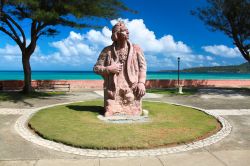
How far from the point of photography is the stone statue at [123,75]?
39.7 feet

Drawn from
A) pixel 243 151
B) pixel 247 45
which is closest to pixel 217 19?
pixel 247 45

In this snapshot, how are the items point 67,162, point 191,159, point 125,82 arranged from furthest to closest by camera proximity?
point 125,82 → point 191,159 → point 67,162

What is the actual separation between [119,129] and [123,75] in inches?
118

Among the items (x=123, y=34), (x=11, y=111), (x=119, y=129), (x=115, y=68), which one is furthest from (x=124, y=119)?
(x=11, y=111)

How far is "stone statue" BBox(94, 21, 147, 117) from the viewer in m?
12.1

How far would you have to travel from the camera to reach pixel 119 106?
12.3 meters

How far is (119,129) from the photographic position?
9.96 metres

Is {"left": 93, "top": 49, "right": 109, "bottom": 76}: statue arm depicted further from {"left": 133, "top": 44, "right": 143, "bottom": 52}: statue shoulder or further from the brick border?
the brick border

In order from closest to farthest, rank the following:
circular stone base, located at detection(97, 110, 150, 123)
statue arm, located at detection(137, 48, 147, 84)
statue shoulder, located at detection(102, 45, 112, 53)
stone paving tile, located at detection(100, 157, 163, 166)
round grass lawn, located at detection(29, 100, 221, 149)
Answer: stone paving tile, located at detection(100, 157, 163, 166) → round grass lawn, located at detection(29, 100, 221, 149) → circular stone base, located at detection(97, 110, 150, 123) → statue arm, located at detection(137, 48, 147, 84) → statue shoulder, located at detection(102, 45, 112, 53)

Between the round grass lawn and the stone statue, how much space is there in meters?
0.98

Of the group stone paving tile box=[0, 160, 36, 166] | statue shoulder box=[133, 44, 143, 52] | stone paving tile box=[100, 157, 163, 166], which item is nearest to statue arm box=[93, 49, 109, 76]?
statue shoulder box=[133, 44, 143, 52]

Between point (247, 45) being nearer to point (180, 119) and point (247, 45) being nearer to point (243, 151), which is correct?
point (180, 119)

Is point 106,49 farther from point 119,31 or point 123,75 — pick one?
point 123,75

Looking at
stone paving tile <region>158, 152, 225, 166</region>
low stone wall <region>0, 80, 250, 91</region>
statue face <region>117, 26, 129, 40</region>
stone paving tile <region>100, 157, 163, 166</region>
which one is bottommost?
stone paving tile <region>100, 157, 163, 166</region>
